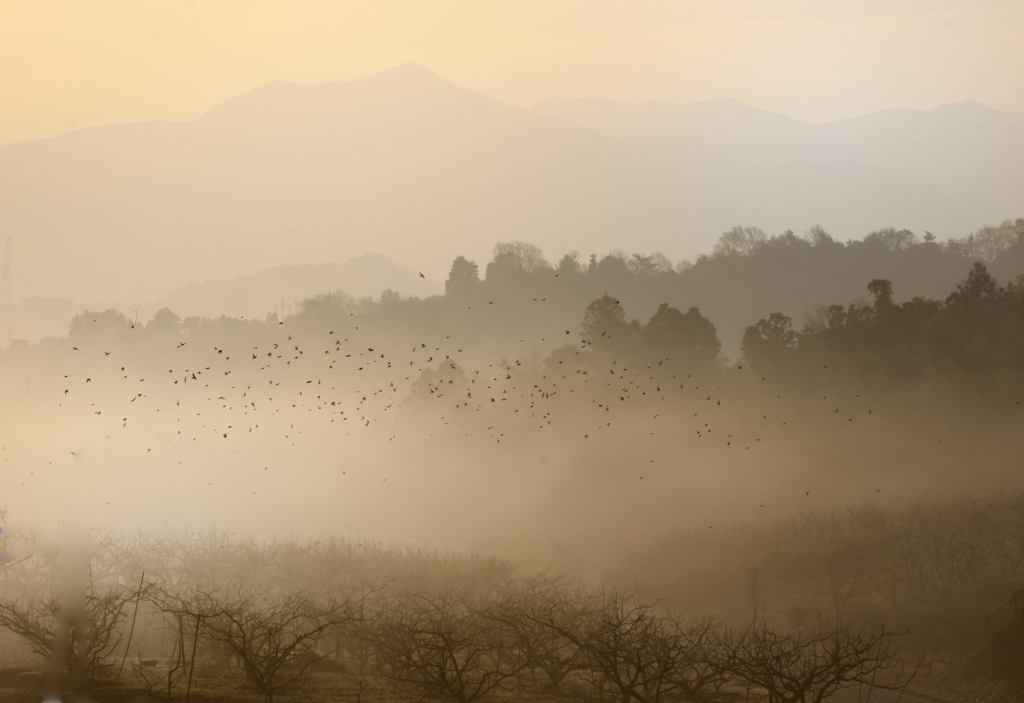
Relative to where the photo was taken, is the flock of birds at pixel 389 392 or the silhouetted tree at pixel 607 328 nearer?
the flock of birds at pixel 389 392

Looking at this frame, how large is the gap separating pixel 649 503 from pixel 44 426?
10750 centimetres

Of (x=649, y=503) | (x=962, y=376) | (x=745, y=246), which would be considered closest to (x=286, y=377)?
(x=649, y=503)

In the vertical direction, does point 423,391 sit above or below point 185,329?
below

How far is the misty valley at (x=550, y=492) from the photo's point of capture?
3928 centimetres

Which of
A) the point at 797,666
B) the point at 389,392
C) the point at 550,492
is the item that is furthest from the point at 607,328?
the point at 797,666

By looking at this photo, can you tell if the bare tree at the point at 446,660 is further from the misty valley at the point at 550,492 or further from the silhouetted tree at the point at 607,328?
the silhouetted tree at the point at 607,328

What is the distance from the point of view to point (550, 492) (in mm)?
119688

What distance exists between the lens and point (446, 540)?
377 ft

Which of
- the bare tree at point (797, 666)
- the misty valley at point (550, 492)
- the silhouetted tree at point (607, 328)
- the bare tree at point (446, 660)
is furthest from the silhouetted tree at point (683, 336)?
the bare tree at point (446, 660)

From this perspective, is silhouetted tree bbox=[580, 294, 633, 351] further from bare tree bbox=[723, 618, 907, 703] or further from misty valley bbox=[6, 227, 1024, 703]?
bare tree bbox=[723, 618, 907, 703]

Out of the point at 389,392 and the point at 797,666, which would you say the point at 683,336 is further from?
the point at 797,666

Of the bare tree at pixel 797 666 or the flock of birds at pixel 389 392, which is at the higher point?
the flock of birds at pixel 389 392

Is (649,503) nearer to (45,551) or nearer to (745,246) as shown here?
(45,551)

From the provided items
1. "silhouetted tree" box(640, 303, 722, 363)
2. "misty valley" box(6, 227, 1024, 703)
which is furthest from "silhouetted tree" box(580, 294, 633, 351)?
"silhouetted tree" box(640, 303, 722, 363)
